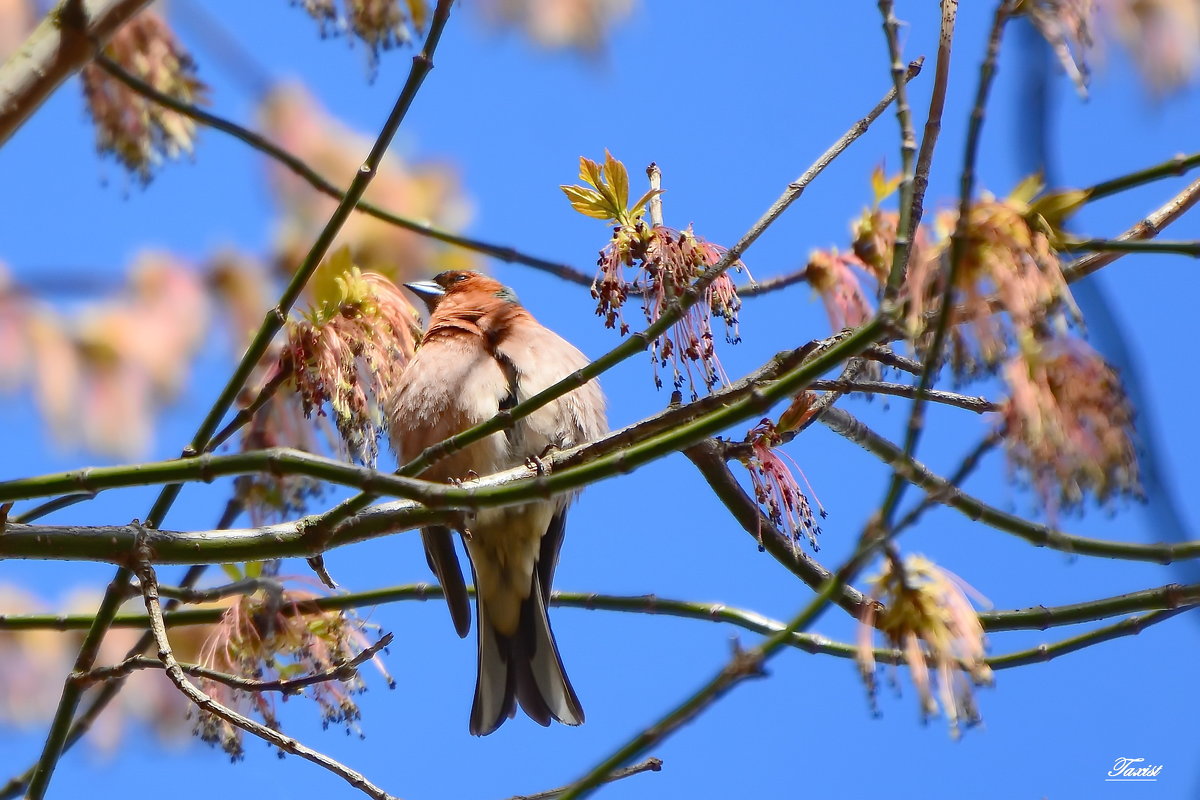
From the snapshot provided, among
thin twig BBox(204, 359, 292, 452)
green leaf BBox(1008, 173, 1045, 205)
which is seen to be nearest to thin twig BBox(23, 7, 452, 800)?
thin twig BBox(204, 359, 292, 452)

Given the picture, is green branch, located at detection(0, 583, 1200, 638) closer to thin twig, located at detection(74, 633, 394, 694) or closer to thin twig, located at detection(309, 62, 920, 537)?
thin twig, located at detection(74, 633, 394, 694)

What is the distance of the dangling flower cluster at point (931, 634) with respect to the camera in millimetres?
1688

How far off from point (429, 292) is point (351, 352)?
199cm

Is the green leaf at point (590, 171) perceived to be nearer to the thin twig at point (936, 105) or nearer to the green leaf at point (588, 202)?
the green leaf at point (588, 202)

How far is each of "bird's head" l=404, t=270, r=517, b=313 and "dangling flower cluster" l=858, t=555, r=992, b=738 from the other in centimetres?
275

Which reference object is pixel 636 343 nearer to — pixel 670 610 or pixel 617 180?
pixel 617 180

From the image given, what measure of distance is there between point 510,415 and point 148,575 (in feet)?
2.43

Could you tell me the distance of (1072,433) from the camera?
4.88 ft

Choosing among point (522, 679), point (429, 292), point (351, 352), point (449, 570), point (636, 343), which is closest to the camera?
point (636, 343)

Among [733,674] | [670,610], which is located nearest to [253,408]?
[670,610]

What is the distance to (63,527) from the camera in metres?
2.37

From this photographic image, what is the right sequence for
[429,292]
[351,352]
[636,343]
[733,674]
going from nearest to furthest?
1. [733,674]
2. [636,343]
3. [351,352]
4. [429,292]

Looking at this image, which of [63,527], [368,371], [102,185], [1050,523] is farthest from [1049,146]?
[102,185]

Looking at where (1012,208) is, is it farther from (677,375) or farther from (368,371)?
(368,371)
